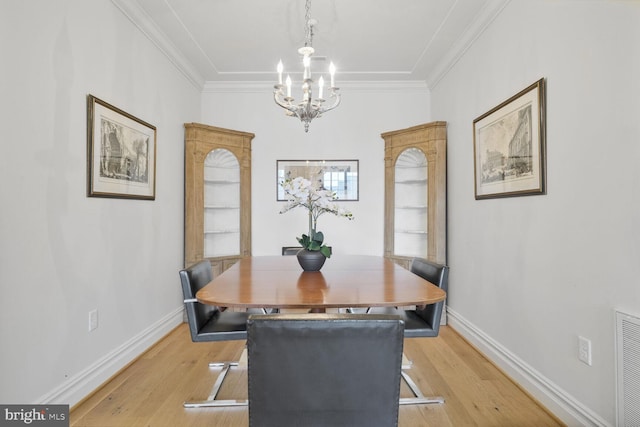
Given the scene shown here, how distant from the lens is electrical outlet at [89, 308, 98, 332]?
6.94 ft

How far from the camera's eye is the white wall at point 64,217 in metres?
1.58

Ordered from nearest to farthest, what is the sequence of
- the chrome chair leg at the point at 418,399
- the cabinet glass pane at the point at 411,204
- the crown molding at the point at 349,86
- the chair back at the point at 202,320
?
the chair back at the point at 202,320, the chrome chair leg at the point at 418,399, the cabinet glass pane at the point at 411,204, the crown molding at the point at 349,86

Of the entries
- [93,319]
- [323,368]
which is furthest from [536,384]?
[93,319]

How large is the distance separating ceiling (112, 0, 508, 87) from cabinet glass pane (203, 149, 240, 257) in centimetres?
98

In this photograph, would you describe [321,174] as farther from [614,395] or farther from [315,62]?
[614,395]

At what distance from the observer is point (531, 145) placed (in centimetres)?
208

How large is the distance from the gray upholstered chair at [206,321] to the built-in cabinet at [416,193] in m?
2.28

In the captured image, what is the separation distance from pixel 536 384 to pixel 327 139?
3121 mm

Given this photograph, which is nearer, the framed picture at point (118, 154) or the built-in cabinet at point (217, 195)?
the framed picture at point (118, 154)

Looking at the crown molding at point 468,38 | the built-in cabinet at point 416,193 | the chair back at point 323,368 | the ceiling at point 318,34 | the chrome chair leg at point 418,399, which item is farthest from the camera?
the built-in cabinet at point 416,193

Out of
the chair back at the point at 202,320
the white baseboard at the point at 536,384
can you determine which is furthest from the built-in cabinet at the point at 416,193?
the chair back at the point at 202,320

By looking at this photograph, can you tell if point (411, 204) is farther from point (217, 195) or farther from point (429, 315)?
point (217, 195)

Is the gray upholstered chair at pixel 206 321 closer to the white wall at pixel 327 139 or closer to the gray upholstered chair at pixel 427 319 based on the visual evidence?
the gray upholstered chair at pixel 427 319

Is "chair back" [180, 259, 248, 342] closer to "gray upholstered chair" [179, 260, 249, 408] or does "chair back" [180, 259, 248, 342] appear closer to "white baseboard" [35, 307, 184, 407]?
"gray upholstered chair" [179, 260, 249, 408]
